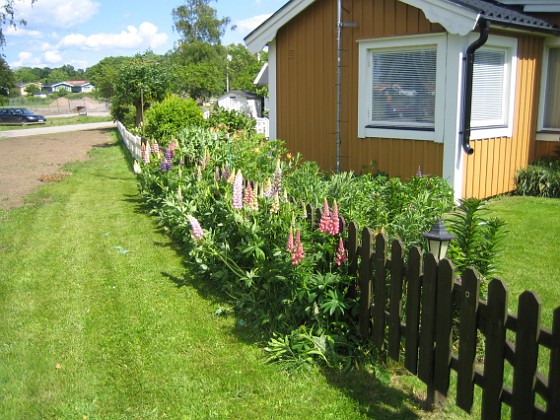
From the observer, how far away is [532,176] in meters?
9.30

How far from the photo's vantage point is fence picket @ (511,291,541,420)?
2.60 meters

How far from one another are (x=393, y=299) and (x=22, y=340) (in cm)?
302

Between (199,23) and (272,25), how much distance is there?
51.5m

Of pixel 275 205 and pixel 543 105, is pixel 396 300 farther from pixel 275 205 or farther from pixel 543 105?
pixel 543 105

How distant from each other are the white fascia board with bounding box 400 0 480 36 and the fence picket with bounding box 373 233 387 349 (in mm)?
4790

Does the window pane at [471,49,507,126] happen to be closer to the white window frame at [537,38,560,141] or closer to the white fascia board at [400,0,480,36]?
the white fascia board at [400,0,480,36]

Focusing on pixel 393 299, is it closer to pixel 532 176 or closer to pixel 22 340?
pixel 22 340

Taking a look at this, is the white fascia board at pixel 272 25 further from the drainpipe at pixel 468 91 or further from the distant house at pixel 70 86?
the distant house at pixel 70 86

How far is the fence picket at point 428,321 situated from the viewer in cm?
318

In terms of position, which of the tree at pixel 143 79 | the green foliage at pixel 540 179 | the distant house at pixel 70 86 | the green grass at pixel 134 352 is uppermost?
the distant house at pixel 70 86

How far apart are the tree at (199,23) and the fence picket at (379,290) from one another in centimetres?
5767

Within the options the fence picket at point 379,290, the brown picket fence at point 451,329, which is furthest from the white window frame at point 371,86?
the fence picket at point 379,290

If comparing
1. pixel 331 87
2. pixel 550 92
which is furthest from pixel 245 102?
pixel 550 92

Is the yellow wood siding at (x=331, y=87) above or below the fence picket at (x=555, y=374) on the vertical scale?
above
